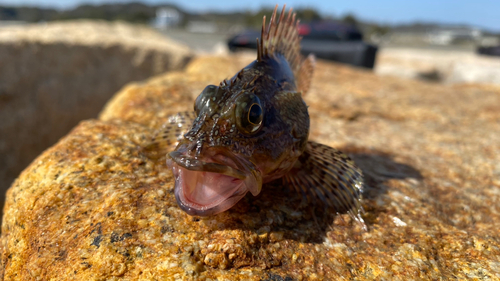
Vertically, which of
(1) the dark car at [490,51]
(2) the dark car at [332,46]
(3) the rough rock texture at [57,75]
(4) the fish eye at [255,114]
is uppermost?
(1) the dark car at [490,51]

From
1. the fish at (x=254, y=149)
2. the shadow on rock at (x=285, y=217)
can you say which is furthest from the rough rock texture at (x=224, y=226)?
the fish at (x=254, y=149)

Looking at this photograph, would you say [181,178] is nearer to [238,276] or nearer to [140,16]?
[238,276]

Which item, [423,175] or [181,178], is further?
[423,175]

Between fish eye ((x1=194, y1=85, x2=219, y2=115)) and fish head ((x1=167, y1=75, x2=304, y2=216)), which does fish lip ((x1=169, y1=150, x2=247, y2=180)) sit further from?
fish eye ((x1=194, y1=85, x2=219, y2=115))

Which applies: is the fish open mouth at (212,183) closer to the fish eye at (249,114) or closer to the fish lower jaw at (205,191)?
the fish lower jaw at (205,191)

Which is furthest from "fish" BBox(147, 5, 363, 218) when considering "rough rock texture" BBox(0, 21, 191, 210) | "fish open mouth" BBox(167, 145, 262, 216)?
"rough rock texture" BBox(0, 21, 191, 210)

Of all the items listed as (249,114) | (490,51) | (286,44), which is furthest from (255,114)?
(490,51)

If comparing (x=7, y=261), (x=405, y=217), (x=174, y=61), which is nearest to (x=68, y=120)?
(x=174, y=61)
